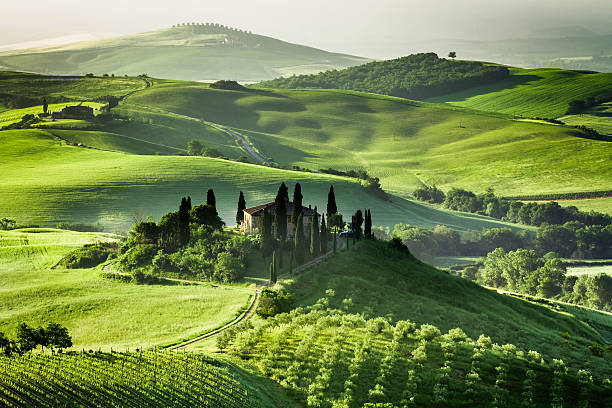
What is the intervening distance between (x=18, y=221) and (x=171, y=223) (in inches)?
2080

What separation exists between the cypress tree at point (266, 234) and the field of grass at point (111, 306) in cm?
1039

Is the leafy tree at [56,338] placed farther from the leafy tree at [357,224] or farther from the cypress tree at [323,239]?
the leafy tree at [357,224]

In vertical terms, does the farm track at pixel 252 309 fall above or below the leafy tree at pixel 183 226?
below

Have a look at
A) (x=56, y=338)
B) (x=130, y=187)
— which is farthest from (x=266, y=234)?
(x=130, y=187)

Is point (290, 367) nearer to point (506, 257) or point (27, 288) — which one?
point (27, 288)

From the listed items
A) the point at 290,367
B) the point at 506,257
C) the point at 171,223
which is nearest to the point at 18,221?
the point at 171,223

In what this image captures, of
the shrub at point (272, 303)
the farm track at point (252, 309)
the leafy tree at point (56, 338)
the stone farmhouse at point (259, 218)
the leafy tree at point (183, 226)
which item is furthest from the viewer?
the stone farmhouse at point (259, 218)

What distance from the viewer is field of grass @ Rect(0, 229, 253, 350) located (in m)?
57.2

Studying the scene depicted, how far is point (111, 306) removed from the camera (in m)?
64.7

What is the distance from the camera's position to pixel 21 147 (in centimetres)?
17312

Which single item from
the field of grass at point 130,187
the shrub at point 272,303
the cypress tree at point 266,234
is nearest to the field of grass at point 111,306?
the shrub at point 272,303

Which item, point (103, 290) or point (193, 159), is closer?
point (103, 290)

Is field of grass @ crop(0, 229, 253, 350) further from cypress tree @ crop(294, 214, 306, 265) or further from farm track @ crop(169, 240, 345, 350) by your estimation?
cypress tree @ crop(294, 214, 306, 265)

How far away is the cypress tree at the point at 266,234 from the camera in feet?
267
